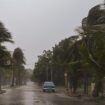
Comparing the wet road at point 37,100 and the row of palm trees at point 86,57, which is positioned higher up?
the row of palm trees at point 86,57

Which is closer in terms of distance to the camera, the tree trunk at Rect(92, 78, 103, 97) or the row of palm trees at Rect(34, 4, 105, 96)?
the row of palm trees at Rect(34, 4, 105, 96)

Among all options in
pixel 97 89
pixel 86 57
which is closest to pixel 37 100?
pixel 86 57

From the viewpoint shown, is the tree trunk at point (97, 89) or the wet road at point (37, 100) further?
the tree trunk at point (97, 89)

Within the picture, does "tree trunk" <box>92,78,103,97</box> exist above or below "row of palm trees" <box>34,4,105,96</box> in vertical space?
below

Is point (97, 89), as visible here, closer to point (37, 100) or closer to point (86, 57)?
point (37, 100)

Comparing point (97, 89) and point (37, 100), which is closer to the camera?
A: point (37, 100)

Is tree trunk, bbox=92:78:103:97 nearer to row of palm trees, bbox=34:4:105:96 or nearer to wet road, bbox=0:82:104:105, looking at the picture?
row of palm trees, bbox=34:4:105:96

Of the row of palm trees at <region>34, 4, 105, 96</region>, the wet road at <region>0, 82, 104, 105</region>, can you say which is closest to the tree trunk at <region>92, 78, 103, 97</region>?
the row of palm trees at <region>34, 4, 105, 96</region>

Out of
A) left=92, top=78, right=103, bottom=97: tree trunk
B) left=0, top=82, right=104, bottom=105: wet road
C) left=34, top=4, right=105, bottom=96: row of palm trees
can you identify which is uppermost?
left=34, top=4, right=105, bottom=96: row of palm trees

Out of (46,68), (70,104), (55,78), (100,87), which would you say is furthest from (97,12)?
(46,68)

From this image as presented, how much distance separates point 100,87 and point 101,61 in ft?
41.0

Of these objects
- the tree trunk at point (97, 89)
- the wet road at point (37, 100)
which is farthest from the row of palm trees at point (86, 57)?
the wet road at point (37, 100)

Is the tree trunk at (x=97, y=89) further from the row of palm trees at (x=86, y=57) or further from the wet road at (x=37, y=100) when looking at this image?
the wet road at (x=37, y=100)

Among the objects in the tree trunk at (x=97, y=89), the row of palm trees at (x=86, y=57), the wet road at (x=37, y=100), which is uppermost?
the row of palm trees at (x=86, y=57)
